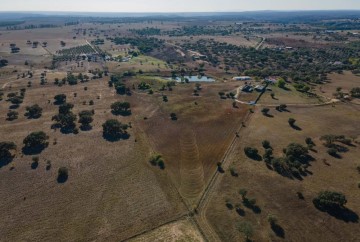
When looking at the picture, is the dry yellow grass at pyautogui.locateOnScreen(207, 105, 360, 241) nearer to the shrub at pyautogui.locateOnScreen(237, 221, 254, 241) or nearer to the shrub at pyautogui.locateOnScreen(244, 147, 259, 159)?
the shrub at pyautogui.locateOnScreen(237, 221, 254, 241)

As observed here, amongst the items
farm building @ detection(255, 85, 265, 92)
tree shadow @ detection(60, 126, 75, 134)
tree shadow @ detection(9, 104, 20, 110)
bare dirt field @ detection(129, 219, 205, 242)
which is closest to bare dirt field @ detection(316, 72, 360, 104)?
farm building @ detection(255, 85, 265, 92)

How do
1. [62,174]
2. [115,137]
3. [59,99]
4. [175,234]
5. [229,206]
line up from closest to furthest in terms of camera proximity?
[175,234]
[229,206]
[62,174]
[115,137]
[59,99]

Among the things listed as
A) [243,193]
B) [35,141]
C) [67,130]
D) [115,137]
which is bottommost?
[67,130]

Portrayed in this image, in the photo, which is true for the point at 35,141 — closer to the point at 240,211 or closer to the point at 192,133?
the point at 192,133

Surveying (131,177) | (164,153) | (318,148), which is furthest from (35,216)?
(318,148)

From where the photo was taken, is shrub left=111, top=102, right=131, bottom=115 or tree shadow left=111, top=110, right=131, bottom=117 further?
shrub left=111, top=102, right=131, bottom=115

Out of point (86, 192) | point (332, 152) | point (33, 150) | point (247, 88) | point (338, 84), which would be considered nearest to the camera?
point (86, 192)

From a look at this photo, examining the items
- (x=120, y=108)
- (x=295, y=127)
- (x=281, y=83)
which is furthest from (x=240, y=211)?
(x=281, y=83)

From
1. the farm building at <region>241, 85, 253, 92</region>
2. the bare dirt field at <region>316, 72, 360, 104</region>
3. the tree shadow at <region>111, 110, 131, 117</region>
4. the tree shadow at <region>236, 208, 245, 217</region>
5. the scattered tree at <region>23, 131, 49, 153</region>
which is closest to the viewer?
the tree shadow at <region>236, 208, 245, 217</region>
